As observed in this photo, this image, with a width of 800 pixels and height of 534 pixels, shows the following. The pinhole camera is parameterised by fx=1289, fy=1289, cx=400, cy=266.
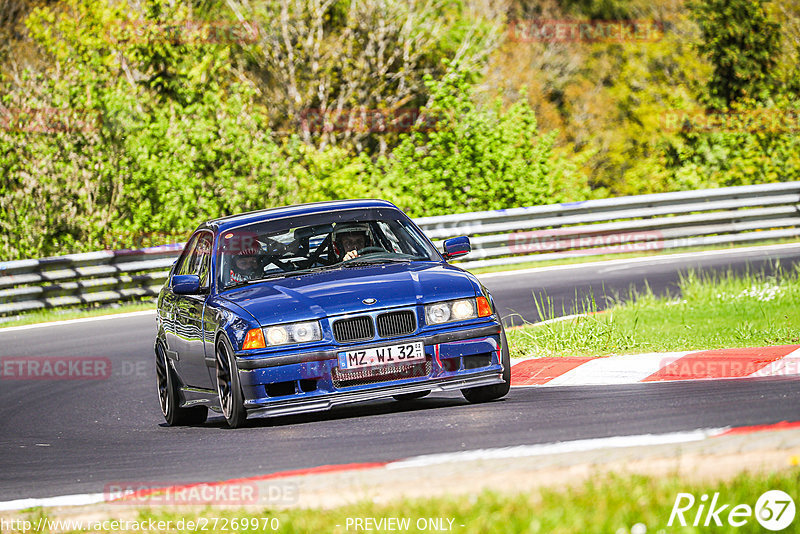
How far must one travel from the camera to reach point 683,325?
37.4ft

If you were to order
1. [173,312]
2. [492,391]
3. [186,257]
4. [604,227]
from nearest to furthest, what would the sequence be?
[492,391] → [173,312] → [186,257] → [604,227]

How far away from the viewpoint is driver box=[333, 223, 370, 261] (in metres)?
9.11

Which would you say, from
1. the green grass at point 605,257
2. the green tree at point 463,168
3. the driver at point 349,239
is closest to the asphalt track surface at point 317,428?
the driver at point 349,239

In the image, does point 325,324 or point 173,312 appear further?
point 173,312

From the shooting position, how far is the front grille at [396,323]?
25.8 ft

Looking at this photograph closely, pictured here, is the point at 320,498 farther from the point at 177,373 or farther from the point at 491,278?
the point at 491,278

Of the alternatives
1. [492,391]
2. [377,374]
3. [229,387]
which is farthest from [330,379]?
[492,391]

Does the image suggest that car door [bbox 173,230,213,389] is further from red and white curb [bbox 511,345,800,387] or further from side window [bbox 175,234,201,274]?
red and white curb [bbox 511,345,800,387]

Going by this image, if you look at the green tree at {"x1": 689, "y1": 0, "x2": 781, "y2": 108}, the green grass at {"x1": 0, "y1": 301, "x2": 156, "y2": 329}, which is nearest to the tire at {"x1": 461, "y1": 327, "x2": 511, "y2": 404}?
the green grass at {"x1": 0, "y1": 301, "x2": 156, "y2": 329}

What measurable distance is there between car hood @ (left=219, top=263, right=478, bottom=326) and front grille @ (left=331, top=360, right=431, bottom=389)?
367 millimetres

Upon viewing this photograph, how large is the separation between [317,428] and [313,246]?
65.1 inches

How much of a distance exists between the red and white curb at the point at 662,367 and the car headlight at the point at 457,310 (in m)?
1.32

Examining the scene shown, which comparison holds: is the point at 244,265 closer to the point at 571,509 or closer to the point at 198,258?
the point at 198,258

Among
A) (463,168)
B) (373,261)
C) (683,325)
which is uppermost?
(373,261)
